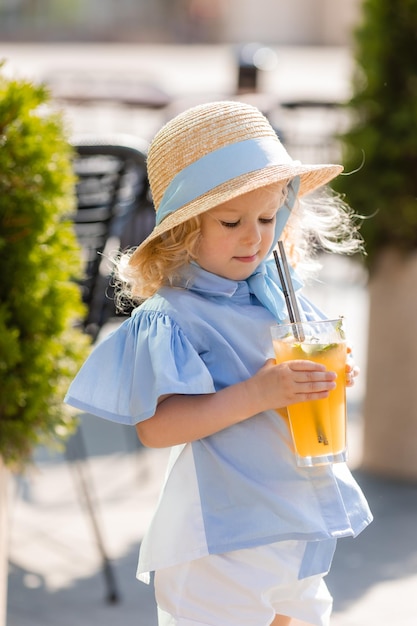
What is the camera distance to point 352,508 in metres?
1.95

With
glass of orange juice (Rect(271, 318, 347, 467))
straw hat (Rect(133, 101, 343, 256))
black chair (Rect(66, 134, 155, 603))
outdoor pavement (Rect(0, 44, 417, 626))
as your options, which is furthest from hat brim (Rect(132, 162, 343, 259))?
black chair (Rect(66, 134, 155, 603))

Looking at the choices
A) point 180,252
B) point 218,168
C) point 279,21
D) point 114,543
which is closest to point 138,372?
point 180,252

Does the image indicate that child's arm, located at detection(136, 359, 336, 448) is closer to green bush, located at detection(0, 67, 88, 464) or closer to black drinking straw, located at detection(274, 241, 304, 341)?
black drinking straw, located at detection(274, 241, 304, 341)

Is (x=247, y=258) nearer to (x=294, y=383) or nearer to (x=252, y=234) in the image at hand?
(x=252, y=234)

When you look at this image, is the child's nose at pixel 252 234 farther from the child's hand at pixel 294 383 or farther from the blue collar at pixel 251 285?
the child's hand at pixel 294 383

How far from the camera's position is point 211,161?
1864 millimetres

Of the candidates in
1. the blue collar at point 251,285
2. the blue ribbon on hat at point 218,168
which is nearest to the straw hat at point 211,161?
the blue ribbon on hat at point 218,168

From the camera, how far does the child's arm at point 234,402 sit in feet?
5.76

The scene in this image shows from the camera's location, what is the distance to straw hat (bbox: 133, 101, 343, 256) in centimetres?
183

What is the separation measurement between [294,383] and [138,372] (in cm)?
27

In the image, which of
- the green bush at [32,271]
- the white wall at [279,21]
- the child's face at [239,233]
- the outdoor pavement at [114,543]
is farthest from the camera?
the white wall at [279,21]

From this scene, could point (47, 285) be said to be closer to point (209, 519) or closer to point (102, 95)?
point (209, 519)

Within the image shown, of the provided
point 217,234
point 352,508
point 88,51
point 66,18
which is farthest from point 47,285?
point 66,18

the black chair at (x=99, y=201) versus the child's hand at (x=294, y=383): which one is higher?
the child's hand at (x=294, y=383)
